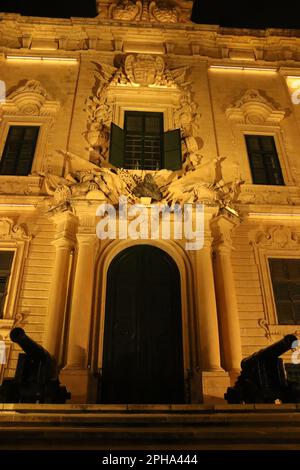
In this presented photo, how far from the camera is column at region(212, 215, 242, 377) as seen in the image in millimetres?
8242

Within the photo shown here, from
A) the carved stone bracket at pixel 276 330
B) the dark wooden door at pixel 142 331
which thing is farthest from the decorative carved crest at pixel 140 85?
the carved stone bracket at pixel 276 330

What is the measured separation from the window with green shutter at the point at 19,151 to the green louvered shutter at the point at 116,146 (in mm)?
2412

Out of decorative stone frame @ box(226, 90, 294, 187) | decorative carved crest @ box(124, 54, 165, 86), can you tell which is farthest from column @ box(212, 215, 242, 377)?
decorative carved crest @ box(124, 54, 165, 86)

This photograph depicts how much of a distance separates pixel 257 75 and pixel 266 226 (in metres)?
6.79

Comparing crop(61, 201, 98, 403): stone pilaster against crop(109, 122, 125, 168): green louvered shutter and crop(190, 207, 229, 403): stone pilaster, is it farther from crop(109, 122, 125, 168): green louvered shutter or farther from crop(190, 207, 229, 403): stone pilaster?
crop(190, 207, 229, 403): stone pilaster

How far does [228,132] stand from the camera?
12266 mm

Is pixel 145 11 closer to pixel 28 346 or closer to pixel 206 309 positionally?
pixel 206 309

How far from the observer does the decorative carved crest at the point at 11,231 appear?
31.4 feet

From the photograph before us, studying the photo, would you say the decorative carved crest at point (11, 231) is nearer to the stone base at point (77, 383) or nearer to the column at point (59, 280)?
the column at point (59, 280)

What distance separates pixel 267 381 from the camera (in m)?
6.40

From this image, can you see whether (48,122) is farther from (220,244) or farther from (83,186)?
(220,244)

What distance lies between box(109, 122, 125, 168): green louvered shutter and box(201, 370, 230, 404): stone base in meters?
6.20

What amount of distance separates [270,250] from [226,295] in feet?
6.64
